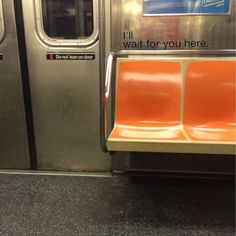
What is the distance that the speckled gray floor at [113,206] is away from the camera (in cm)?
193

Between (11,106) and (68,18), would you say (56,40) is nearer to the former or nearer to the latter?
(68,18)

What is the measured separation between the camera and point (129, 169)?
2.62 metres

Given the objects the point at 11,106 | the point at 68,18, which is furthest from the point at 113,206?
the point at 68,18

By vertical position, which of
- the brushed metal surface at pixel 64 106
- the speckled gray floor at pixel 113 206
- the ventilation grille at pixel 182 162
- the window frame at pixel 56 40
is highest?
the window frame at pixel 56 40

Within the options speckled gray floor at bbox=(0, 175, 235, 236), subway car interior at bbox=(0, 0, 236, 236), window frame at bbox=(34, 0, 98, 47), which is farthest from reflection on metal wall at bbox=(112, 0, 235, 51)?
speckled gray floor at bbox=(0, 175, 235, 236)

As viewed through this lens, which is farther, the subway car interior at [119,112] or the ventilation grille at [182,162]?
the ventilation grille at [182,162]

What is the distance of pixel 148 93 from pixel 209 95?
0.45 m

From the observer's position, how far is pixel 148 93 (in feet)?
7.21

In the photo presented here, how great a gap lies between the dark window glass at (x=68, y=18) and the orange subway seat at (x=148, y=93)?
1.52ft

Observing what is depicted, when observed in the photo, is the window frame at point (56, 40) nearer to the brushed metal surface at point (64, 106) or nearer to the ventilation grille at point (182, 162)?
the brushed metal surface at point (64, 106)

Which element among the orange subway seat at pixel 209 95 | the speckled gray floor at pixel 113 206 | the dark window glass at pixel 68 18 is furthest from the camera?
the dark window glass at pixel 68 18

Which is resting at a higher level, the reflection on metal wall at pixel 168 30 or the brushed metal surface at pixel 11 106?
the reflection on metal wall at pixel 168 30

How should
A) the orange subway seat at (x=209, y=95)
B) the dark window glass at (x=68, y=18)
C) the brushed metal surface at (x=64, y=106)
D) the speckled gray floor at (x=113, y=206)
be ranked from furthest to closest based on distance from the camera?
the brushed metal surface at (x=64, y=106) < the dark window glass at (x=68, y=18) < the orange subway seat at (x=209, y=95) < the speckled gray floor at (x=113, y=206)

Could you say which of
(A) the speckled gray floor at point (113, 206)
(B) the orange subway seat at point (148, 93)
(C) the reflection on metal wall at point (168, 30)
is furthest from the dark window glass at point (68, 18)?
(A) the speckled gray floor at point (113, 206)
